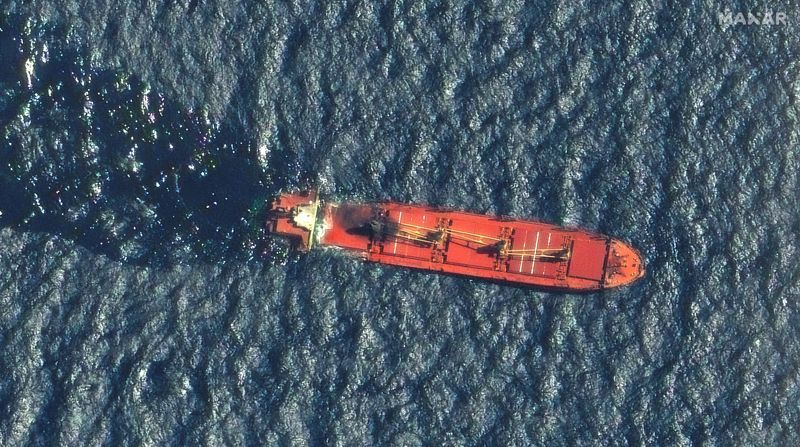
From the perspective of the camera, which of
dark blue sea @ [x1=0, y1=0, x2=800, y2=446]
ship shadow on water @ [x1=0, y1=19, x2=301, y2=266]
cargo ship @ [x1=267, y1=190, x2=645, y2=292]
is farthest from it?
ship shadow on water @ [x1=0, y1=19, x2=301, y2=266]

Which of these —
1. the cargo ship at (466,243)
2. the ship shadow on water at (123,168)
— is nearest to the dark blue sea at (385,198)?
the ship shadow on water at (123,168)

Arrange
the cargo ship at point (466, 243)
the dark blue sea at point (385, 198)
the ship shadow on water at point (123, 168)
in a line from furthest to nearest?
1. the ship shadow on water at point (123, 168)
2. the dark blue sea at point (385, 198)
3. the cargo ship at point (466, 243)

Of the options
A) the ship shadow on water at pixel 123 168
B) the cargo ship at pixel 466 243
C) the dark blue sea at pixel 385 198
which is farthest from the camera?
the ship shadow on water at pixel 123 168

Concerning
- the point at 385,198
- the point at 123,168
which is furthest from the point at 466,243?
the point at 123,168

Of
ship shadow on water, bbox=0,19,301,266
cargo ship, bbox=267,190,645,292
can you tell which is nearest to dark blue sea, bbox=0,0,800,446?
ship shadow on water, bbox=0,19,301,266

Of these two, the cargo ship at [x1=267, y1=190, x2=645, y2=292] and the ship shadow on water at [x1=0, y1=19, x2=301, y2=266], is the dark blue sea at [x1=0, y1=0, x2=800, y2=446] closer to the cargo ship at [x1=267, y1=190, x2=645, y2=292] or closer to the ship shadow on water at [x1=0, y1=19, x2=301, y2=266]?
the ship shadow on water at [x1=0, y1=19, x2=301, y2=266]

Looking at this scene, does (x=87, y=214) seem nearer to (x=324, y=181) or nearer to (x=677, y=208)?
(x=324, y=181)

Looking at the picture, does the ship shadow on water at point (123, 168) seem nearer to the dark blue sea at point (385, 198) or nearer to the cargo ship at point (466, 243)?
the dark blue sea at point (385, 198)
